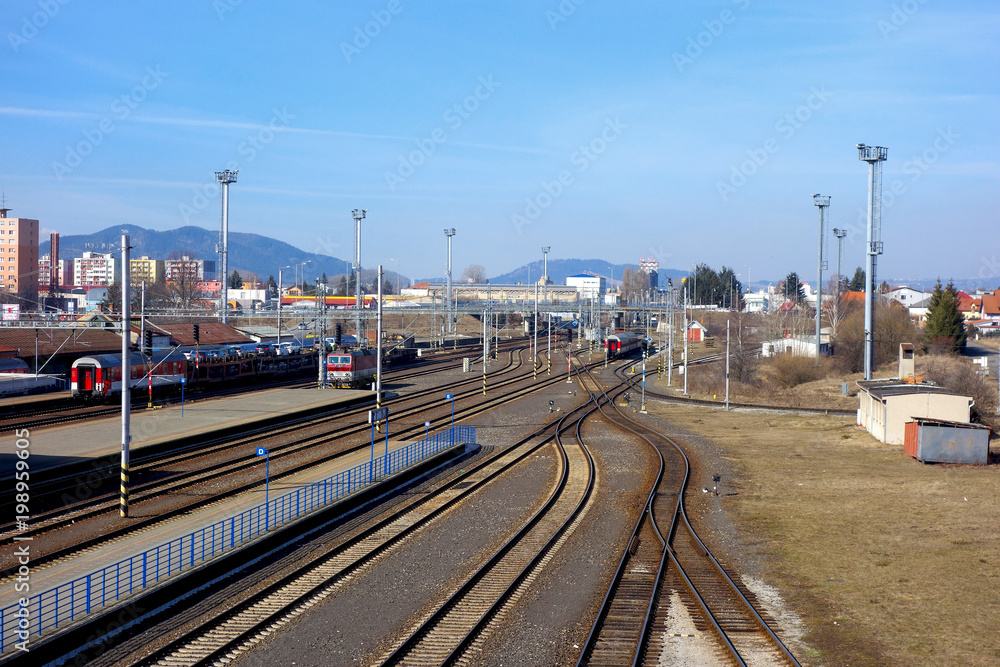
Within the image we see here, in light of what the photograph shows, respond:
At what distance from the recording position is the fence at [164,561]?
1135cm

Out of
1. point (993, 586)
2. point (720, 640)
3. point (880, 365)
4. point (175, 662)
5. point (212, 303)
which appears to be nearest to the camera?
point (175, 662)

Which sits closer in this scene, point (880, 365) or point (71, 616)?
point (71, 616)

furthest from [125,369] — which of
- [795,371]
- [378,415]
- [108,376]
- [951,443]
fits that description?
[795,371]

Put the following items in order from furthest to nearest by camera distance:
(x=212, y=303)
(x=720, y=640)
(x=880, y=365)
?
(x=212, y=303), (x=880, y=365), (x=720, y=640)

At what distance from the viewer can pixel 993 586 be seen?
14688 millimetres

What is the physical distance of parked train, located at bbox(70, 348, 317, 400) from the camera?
1442 inches

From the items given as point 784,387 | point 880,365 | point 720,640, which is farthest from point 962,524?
point 880,365

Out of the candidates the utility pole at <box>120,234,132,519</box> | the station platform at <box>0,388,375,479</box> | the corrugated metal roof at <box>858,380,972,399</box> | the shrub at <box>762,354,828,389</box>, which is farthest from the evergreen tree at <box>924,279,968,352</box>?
the utility pole at <box>120,234,132,519</box>

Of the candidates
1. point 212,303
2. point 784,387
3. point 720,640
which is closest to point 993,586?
point 720,640

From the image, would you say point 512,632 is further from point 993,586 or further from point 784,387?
point 784,387

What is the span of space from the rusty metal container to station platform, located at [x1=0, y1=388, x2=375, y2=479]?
25.5 m

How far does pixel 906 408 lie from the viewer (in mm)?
31219

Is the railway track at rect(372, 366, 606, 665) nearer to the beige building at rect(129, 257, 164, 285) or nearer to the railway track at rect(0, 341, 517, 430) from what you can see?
the railway track at rect(0, 341, 517, 430)

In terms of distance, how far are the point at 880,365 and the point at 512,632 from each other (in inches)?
2442
